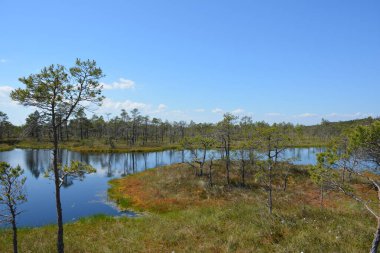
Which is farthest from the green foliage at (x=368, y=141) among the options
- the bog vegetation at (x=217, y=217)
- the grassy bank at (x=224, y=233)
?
the grassy bank at (x=224, y=233)

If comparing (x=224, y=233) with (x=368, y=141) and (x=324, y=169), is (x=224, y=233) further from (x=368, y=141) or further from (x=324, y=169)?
(x=368, y=141)

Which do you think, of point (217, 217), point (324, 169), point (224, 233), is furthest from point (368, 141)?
point (217, 217)

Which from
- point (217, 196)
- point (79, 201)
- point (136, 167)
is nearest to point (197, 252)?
point (217, 196)

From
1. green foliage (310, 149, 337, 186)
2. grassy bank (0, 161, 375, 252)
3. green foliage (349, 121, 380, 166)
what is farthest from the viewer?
grassy bank (0, 161, 375, 252)

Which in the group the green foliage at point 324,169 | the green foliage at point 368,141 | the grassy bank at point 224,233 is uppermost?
the green foliage at point 368,141

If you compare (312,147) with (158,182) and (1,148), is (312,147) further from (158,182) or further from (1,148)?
(1,148)

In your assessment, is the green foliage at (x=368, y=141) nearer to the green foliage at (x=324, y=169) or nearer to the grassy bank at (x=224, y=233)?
the green foliage at (x=324, y=169)

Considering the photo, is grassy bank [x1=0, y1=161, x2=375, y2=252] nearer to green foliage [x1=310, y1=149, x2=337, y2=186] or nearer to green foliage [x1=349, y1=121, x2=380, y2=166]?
green foliage [x1=310, y1=149, x2=337, y2=186]

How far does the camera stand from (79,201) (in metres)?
35.4

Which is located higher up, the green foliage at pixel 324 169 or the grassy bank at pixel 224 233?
the green foliage at pixel 324 169

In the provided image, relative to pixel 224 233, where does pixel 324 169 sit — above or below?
above

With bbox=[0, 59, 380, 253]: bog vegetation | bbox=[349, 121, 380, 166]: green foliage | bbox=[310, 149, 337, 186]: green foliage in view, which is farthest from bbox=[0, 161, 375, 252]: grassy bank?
bbox=[349, 121, 380, 166]: green foliage

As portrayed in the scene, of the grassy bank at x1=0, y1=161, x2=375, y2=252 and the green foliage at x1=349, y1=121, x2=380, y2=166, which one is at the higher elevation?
the green foliage at x1=349, y1=121, x2=380, y2=166

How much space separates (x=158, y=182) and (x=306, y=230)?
2815 centimetres
